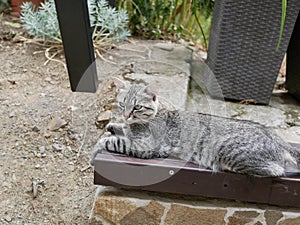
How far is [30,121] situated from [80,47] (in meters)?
0.55

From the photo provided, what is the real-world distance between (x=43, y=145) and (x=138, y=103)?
2.12ft

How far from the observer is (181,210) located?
127 cm

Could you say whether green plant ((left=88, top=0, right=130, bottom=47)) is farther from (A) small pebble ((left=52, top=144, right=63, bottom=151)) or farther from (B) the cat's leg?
(B) the cat's leg

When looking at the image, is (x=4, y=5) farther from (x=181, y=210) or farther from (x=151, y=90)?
(x=181, y=210)

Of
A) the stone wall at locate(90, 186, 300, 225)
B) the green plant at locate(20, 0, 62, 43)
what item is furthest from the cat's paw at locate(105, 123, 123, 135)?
the green plant at locate(20, 0, 62, 43)

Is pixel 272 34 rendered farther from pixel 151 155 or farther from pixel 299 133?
pixel 151 155

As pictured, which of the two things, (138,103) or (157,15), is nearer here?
(138,103)

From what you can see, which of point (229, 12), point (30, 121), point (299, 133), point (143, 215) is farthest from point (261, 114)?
point (30, 121)

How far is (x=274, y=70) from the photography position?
74.5 inches

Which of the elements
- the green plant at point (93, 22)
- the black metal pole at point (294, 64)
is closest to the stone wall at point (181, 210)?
the black metal pole at point (294, 64)

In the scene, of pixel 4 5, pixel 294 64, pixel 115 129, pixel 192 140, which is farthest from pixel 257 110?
pixel 4 5

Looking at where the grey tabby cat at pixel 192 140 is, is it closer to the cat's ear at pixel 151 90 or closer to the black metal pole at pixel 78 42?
the cat's ear at pixel 151 90

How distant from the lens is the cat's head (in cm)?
118

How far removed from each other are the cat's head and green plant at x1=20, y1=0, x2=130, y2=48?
0.91 metres
